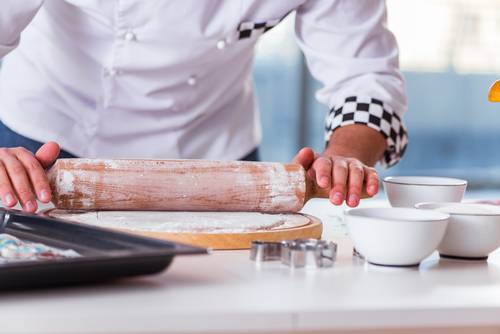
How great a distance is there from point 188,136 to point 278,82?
340 centimetres

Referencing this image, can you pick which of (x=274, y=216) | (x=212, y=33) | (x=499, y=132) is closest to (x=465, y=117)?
(x=499, y=132)

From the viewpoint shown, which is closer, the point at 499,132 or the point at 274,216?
the point at 274,216

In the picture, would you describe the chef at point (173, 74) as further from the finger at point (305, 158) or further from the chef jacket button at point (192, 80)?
the finger at point (305, 158)

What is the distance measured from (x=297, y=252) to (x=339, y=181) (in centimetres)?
29

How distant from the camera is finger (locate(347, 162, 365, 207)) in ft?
3.97

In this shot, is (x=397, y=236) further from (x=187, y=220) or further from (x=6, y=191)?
(x=6, y=191)

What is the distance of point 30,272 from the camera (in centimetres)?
75

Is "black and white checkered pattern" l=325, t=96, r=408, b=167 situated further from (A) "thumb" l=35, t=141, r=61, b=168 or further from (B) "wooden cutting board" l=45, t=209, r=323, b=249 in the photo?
(A) "thumb" l=35, t=141, r=61, b=168

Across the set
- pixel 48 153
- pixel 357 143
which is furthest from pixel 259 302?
pixel 357 143

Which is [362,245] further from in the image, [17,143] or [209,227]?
[17,143]

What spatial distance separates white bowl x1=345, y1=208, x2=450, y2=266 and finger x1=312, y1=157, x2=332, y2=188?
0.76ft

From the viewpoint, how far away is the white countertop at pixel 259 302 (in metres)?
0.71

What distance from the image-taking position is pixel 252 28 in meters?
1.69

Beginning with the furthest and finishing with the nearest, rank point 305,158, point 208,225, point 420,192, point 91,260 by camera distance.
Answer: point 305,158, point 420,192, point 208,225, point 91,260
